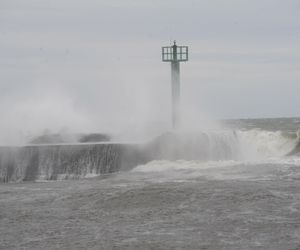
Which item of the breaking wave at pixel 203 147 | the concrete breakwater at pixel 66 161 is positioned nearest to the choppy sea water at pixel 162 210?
the concrete breakwater at pixel 66 161

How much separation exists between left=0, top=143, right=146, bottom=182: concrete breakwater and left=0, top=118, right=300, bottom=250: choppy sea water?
2.17 m

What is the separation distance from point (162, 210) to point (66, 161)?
33.5 feet

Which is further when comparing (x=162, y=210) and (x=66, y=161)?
(x=66, y=161)

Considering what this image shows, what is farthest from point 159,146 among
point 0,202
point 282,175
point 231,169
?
point 0,202

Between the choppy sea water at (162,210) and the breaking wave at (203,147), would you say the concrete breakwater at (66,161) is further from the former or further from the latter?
the choppy sea water at (162,210)

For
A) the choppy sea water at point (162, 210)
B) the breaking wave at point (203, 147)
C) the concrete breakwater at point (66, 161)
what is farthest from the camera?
the breaking wave at point (203, 147)

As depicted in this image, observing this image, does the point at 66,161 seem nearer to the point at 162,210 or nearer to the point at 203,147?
the point at 203,147

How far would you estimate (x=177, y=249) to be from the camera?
9.56 m

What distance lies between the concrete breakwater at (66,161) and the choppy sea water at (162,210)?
7.13ft

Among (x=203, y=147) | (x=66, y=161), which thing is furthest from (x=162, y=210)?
(x=203, y=147)

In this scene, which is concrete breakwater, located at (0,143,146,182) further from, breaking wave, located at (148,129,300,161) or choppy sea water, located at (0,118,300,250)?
choppy sea water, located at (0,118,300,250)

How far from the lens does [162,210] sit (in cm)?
1273

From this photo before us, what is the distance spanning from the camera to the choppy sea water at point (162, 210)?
1020 centimetres

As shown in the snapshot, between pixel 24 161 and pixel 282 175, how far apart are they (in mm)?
10069
